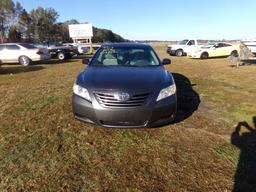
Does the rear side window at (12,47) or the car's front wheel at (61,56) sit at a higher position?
the rear side window at (12,47)

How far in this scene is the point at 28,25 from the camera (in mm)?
77000

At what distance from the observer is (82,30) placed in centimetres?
3747

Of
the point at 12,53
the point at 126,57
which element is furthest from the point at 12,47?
the point at 126,57

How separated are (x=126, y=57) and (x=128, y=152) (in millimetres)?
2608

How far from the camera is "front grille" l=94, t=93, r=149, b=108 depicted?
4156 mm

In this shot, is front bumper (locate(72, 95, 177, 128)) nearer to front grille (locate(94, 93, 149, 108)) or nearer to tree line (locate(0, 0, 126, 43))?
front grille (locate(94, 93, 149, 108))

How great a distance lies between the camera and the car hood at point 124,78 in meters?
4.34

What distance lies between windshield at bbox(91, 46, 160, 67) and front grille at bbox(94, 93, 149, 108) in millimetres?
1559

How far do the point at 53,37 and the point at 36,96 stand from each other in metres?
83.4

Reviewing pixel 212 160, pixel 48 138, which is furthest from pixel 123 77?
pixel 212 160

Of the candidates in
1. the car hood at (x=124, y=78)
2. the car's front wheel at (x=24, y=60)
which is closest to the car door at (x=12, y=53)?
the car's front wheel at (x=24, y=60)

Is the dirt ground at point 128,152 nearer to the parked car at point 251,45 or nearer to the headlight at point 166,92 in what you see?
the headlight at point 166,92

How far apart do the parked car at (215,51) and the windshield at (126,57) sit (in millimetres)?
17168

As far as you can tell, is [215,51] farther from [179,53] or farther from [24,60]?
[24,60]
